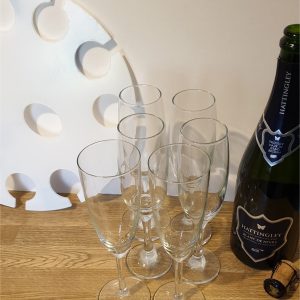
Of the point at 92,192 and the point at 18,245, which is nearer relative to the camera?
the point at 92,192

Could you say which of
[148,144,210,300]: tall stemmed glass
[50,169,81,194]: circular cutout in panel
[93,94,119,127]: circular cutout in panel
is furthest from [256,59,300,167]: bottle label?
[50,169,81,194]: circular cutout in panel

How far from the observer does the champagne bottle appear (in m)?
0.55

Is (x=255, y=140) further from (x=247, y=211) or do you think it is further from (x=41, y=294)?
(x=41, y=294)

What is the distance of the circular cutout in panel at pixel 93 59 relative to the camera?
24.6 inches

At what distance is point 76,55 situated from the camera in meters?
0.63

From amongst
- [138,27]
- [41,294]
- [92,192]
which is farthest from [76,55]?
[41,294]

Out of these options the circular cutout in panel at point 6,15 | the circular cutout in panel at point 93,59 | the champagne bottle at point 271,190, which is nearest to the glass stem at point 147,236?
the champagne bottle at point 271,190

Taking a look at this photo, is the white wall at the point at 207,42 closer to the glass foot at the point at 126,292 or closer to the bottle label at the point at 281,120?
the bottle label at the point at 281,120

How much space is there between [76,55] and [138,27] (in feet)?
0.35

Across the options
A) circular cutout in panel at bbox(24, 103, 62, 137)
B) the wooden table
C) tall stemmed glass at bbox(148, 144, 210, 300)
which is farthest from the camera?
circular cutout in panel at bbox(24, 103, 62, 137)

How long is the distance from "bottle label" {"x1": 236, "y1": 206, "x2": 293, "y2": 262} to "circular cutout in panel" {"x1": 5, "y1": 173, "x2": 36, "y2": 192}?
37 cm

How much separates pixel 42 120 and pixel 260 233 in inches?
15.2

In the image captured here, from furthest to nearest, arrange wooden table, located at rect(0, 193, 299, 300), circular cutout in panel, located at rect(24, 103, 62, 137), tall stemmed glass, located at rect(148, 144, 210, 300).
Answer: circular cutout in panel, located at rect(24, 103, 62, 137) < wooden table, located at rect(0, 193, 299, 300) < tall stemmed glass, located at rect(148, 144, 210, 300)

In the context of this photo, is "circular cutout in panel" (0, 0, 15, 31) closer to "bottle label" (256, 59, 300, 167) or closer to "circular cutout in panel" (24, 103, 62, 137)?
"circular cutout in panel" (24, 103, 62, 137)
